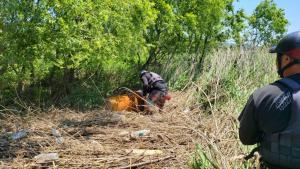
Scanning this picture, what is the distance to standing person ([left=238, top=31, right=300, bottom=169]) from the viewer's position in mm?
2721

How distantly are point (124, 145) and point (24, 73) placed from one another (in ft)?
15.1

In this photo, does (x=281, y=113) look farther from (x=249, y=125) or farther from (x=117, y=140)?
→ (x=117, y=140)

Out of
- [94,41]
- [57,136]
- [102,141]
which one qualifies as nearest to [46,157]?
[57,136]

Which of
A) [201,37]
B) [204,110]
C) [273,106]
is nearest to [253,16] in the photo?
[201,37]

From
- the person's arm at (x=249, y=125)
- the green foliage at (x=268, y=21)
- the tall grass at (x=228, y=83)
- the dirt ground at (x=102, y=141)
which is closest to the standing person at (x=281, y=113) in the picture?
the person's arm at (x=249, y=125)

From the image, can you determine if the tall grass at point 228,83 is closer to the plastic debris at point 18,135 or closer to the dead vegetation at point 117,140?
the dead vegetation at point 117,140

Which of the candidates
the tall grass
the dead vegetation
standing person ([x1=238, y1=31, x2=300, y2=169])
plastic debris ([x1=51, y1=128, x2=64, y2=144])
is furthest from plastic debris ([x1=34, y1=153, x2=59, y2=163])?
standing person ([x1=238, y1=31, x2=300, y2=169])

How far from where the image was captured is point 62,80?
12148 millimetres

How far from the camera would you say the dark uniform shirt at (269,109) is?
2729 mm

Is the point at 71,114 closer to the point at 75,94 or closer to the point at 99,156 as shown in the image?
the point at 75,94

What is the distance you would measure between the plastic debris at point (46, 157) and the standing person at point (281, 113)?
11.9 ft

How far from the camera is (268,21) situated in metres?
34.9

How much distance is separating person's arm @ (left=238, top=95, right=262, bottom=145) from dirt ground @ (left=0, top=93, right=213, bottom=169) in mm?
1726

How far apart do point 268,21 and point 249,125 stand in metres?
33.5
